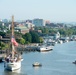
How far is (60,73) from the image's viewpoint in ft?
51.1

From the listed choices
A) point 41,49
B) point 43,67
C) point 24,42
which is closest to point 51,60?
point 43,67

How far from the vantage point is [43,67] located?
1711cm

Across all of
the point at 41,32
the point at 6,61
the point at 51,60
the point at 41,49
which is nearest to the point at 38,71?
the point at 6,61

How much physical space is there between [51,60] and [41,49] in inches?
250

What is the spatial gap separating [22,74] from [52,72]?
1.03 m

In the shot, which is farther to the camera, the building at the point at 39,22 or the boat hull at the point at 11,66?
the building at the point at 39,22

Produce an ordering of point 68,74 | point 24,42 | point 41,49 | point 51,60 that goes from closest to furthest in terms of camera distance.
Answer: point 68,74
point 51,60
point 41,49
point 24,42

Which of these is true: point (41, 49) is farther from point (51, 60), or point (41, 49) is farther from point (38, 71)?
point (38, 71)

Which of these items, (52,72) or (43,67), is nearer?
(52,72)

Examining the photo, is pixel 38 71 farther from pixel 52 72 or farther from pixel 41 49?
pixel 41 49

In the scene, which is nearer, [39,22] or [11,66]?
[11,66]

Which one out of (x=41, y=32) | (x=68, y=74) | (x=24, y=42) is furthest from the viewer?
(x=41, y=32)

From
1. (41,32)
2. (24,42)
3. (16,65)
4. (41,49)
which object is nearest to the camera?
(16,65)

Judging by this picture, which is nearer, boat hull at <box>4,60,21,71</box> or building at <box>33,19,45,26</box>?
boat hull at <box>4,60,21,71</box>
